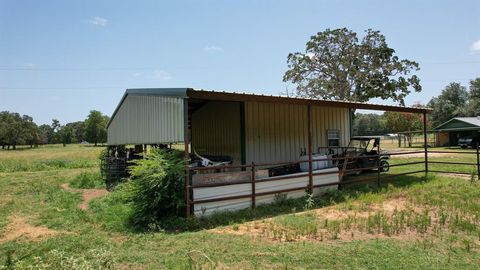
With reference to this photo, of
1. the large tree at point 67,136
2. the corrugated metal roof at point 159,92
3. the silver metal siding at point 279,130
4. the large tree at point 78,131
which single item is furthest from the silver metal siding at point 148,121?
the large tree at point 78,131

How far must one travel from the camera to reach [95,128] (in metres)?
86.1

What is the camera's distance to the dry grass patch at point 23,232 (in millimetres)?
7328

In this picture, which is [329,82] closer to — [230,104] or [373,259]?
[230,104]

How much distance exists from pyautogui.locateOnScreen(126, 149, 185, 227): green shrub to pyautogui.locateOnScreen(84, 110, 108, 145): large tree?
8209cm

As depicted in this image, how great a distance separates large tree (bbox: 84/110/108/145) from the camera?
8554 centimetres

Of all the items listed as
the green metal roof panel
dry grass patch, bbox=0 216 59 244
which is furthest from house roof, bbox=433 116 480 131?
dry grass patch, bbox=0 216 59 244

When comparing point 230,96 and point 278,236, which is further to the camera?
point 230,96

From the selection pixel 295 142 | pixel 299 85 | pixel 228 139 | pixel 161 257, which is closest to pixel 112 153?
pixel 228 139

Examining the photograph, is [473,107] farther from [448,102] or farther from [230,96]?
[230,96]

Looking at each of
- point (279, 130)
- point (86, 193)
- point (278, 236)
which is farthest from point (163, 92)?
point (86, 193)

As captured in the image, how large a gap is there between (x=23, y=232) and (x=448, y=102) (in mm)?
63904

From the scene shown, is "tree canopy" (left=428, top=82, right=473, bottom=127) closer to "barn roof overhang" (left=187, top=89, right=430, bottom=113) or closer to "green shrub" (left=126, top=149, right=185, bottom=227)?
"barn roof overhang" (left=187, top=89, right=430, bottom=113)

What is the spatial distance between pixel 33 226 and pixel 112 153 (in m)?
9.82

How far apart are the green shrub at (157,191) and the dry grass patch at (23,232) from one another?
1.74 metres
